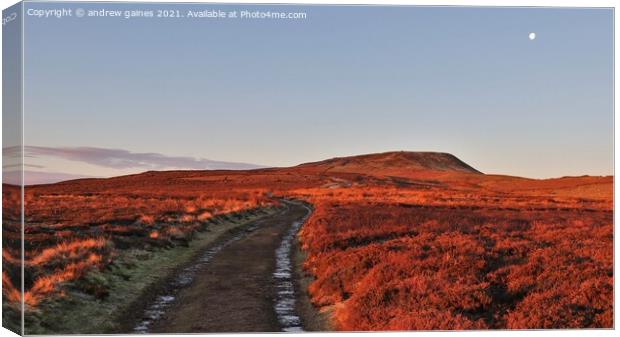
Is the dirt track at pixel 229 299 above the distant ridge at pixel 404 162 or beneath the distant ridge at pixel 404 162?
beneath

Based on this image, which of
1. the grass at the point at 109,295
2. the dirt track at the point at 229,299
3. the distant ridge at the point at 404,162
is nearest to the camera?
the grass at the point at 109,295

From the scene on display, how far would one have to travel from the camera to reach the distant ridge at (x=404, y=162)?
687 inches

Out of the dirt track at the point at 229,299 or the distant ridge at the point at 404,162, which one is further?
the distant ridge at the point at 404,162

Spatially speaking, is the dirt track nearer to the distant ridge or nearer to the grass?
the grass

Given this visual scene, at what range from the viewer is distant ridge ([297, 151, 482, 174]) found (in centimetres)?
1744

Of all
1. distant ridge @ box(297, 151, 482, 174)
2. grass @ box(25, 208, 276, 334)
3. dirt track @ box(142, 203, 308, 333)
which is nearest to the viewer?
grass @ box(25, 208, 276, 334)

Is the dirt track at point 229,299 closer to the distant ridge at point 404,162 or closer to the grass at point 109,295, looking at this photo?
the grass at point 109,295

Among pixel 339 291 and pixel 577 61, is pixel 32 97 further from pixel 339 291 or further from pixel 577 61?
pixel 577 61

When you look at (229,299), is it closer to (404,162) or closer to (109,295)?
(109,295)

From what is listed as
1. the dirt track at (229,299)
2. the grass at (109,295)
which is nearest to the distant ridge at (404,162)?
the dirt track at (229,299)

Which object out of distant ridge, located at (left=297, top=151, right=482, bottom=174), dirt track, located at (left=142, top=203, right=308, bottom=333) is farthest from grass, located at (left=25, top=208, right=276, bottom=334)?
distant ridge, located at (left=297, top=151, right=482, bottom=174)

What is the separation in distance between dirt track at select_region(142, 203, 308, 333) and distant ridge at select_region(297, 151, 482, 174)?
3.50m

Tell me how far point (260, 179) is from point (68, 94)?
5.91m

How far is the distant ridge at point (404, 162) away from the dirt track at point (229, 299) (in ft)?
11.5
